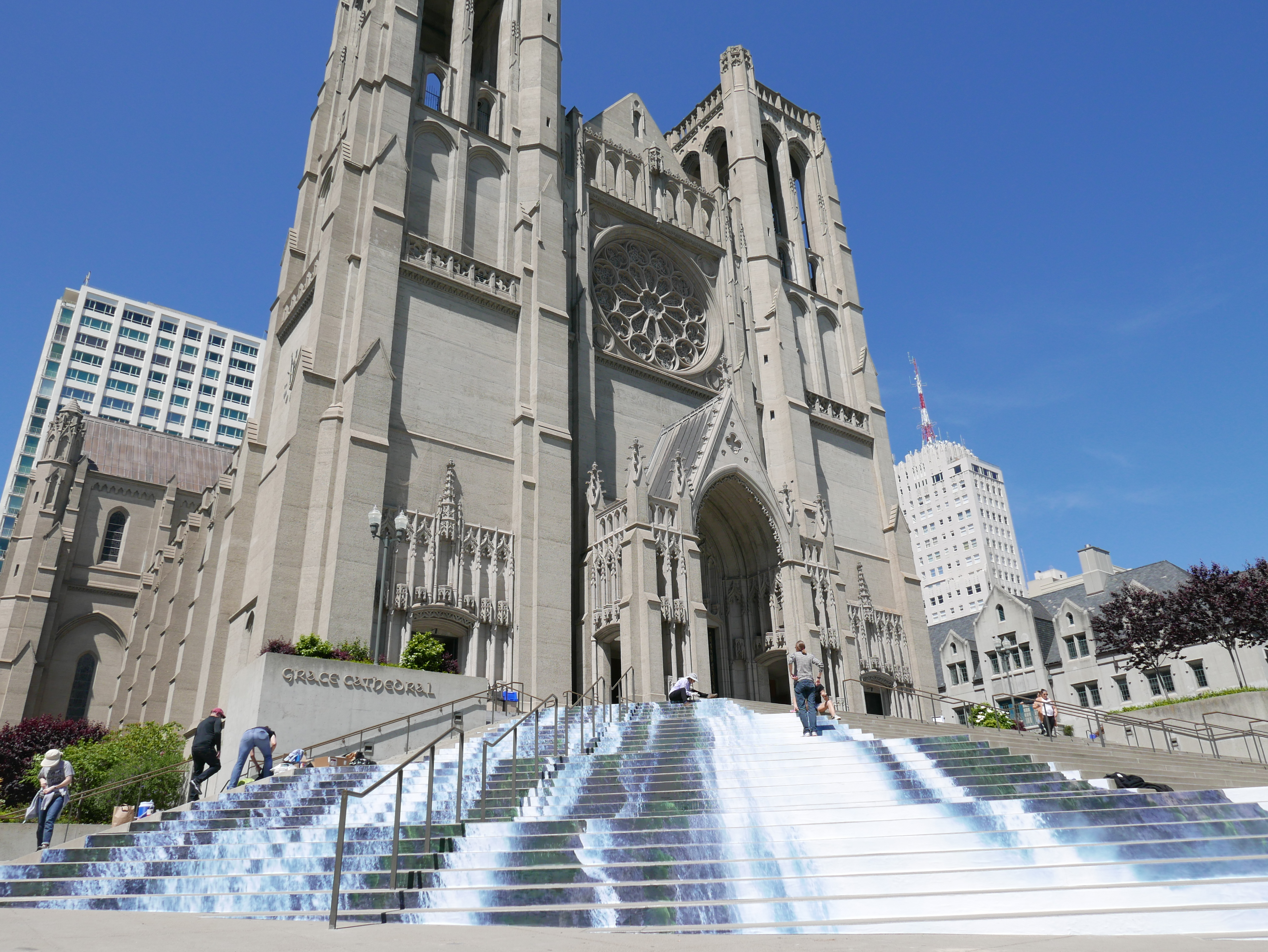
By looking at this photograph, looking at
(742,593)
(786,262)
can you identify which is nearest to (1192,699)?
(742,593)

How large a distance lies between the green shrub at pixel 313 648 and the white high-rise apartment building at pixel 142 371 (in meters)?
78.4

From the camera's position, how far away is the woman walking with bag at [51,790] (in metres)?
13.4

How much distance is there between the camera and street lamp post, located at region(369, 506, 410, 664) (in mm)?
22719

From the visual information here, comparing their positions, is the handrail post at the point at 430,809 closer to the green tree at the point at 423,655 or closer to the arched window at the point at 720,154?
the green tree at the point at 423,655

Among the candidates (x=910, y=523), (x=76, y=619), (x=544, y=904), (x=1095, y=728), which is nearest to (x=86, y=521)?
(x=76, y=619)

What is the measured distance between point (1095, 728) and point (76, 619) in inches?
2060

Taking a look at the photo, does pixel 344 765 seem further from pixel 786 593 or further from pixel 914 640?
pixel 914 640

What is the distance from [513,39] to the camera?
3756cm

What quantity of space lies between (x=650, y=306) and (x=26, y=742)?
94.5 feet

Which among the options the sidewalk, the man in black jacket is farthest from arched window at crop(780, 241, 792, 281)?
the sidewalk

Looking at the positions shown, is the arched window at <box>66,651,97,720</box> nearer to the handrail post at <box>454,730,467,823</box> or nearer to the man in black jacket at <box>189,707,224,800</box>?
the man in black jacket at <box>189,707,224,800</box>

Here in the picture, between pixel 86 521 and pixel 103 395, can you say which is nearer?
pixel 86 521

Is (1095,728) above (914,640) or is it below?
below

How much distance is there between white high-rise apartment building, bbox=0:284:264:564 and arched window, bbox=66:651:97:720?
48.1m
